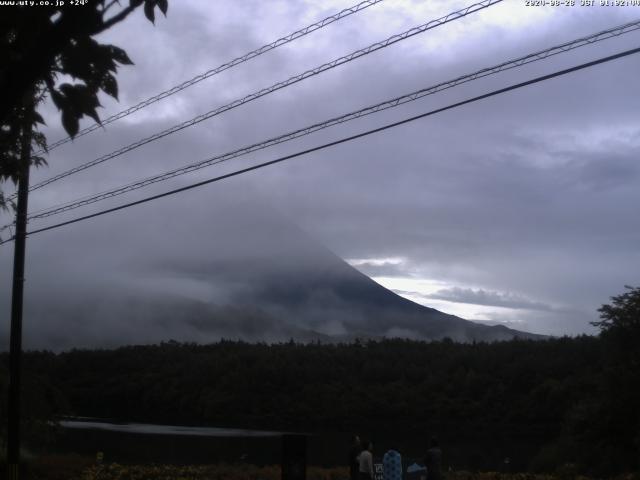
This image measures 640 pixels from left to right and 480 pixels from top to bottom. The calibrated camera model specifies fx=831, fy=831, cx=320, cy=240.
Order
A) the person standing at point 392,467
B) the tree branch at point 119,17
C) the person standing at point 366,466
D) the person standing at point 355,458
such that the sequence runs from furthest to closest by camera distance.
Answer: the person standing at point 355,458, the person standing at point 392,467, the person standing at point 366,466, the tree branch at point 119,17

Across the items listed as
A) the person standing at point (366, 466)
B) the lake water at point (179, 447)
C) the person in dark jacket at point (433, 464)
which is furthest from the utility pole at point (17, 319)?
the lake water at point (179, 447)

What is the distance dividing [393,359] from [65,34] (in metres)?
85.8

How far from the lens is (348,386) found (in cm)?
8000

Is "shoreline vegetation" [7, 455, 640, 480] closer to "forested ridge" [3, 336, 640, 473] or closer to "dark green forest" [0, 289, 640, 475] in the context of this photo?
"dark green forest" [0, 289, 640, 475]

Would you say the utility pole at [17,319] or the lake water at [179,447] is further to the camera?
the lake water at [179,447]

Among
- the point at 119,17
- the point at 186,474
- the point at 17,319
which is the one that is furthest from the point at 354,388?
the point at 119,17

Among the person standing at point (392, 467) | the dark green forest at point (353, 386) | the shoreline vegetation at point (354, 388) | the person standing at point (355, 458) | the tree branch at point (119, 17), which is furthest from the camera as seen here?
the dark green forest at point (353, 386)

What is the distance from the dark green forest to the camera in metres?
63.6

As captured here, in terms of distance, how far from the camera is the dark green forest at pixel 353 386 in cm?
6356

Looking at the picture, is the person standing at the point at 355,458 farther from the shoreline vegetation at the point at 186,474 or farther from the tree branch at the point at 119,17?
the tree branch at the point at 119,17

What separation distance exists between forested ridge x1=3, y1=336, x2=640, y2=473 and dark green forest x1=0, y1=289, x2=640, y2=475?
0.42 ft

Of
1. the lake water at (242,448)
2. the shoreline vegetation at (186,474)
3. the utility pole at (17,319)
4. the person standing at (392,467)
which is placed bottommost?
the lake water at (242,448)

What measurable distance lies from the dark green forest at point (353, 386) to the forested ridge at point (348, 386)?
0.13 m

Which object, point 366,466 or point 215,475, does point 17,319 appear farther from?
point 366,466
